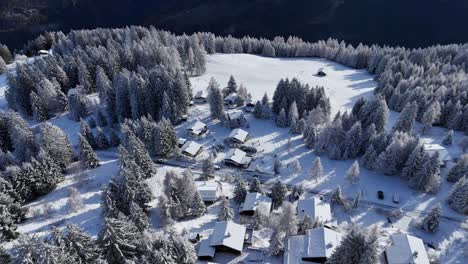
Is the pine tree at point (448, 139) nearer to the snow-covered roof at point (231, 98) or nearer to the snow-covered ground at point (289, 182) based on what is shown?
the snow-covered ground at point (289, 182)

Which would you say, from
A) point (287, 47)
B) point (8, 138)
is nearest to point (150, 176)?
point (8, 138)

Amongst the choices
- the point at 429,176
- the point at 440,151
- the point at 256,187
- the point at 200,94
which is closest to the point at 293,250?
the point at 256,187

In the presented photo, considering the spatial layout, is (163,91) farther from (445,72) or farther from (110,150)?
(445,72)

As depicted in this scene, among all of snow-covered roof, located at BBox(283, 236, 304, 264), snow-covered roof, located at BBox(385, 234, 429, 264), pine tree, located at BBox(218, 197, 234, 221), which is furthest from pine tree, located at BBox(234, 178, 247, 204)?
snow-covered roof, located at BBox(385, 234, 429, 264)

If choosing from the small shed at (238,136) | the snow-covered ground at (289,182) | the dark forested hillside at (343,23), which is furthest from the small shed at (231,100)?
the dark forested hillside at (343,23)

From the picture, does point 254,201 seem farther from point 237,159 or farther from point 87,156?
point 87,156
